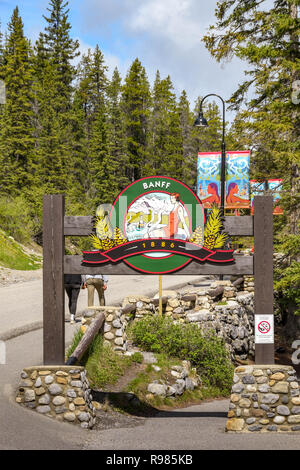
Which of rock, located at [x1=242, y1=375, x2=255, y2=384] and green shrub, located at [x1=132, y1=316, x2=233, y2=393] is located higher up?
rock, located at [x1=242, y1=375, x2=255, y2=384]

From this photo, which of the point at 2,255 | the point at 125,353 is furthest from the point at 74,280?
the point at 2,255

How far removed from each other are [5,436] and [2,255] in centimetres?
1879

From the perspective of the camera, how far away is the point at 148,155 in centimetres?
5772

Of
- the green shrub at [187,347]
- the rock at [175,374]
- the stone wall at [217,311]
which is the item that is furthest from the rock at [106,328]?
the stone wall at [217,311]

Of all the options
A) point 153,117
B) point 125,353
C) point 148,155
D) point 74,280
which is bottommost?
point 125,353

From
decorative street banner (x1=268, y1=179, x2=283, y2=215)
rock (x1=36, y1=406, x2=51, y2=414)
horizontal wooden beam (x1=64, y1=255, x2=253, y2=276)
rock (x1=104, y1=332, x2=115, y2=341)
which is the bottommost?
rock (x1=36, y1=406, x2=51, y2=414)

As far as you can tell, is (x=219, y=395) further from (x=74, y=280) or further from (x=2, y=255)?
(x=2, y=255)

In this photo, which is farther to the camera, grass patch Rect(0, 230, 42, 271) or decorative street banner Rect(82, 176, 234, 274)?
grass patch Rect(0, 230, 42, 271)

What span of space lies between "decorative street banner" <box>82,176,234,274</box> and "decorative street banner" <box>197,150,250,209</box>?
12717 mm

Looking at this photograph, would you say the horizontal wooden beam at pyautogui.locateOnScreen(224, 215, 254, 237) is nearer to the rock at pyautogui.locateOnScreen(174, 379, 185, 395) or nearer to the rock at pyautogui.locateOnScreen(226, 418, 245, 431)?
the rock at pyautogui.locateOnScreen(226, 418, 245, 431)

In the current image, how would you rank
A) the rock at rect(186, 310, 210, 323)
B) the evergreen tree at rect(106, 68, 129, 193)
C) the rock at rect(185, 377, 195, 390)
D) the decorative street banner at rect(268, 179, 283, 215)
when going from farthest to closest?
the evergreen tree at rect(106, 68, 129, 193), the decorative street banner at rect(268, 179, 283, 215), the rock at rect(186, 310, 210, 323), the rock at rect(185, 377, 195, 390)

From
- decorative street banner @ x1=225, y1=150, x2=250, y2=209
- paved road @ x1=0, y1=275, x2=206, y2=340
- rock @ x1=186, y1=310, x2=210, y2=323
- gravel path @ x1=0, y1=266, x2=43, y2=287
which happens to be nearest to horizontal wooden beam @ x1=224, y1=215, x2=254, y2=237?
paved road @ x1=0, y1=275, x2=206, y2=340

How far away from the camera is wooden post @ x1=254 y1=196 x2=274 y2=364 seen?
7129mm
